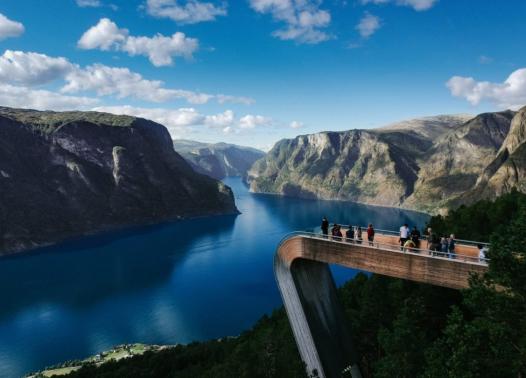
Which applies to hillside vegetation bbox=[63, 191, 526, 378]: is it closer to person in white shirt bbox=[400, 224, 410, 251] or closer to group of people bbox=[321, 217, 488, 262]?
group of people bbox=[321, 217, 488, 262]

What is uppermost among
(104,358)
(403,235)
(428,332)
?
(403,235)

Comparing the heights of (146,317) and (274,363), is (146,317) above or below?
below

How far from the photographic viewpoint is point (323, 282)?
40812mm

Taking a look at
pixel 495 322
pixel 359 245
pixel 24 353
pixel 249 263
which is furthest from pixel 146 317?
pixel 495 322

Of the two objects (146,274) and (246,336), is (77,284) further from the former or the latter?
(246,336)

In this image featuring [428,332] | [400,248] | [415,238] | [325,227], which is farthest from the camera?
[428,332]

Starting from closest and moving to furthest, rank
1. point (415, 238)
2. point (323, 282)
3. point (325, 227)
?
1. point (415, 238)
2. point (325, 227)
3. point (323, 282)

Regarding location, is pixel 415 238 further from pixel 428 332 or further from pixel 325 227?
pixel 428 332

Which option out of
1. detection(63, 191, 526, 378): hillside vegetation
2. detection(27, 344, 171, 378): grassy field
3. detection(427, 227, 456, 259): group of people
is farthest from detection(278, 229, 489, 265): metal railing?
detection(27, 344, 171, 378): grassy field

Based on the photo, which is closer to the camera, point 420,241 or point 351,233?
point 420,241

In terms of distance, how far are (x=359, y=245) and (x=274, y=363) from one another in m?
19.5

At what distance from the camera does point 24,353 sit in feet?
324

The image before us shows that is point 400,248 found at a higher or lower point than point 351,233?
lower

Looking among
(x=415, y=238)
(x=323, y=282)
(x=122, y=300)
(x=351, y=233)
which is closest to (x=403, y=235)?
(x=415, y=238)
